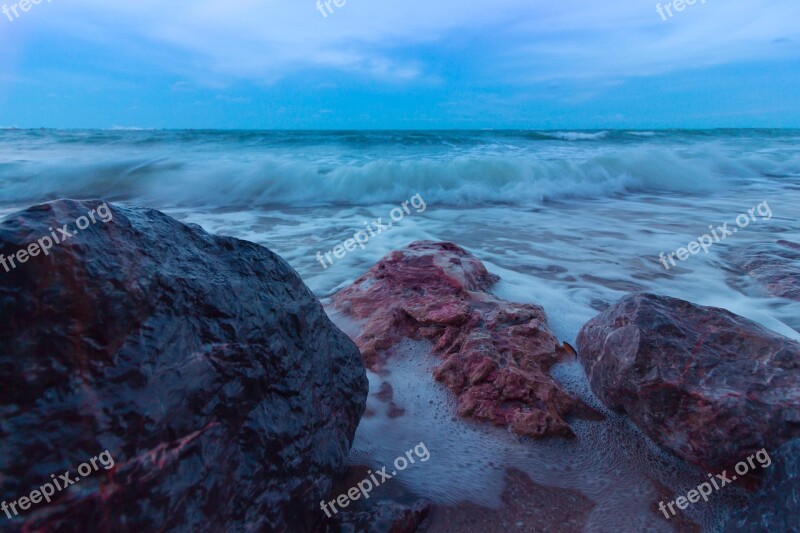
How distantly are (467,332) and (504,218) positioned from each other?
5.81 meters

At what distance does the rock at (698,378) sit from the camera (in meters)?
1.85

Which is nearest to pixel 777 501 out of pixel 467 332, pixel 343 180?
pixel 467 332

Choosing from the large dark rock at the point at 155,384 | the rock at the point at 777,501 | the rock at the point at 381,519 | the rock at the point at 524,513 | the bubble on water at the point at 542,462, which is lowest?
the rock at the point at 524,513

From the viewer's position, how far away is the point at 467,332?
9.46 feet

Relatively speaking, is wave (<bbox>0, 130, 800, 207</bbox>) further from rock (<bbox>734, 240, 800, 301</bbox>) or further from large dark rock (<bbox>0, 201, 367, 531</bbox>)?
large dark rock (<bbox>0, 201, 367, 531</bbox>)

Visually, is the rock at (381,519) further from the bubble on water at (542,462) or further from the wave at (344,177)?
the wave at (344,177)

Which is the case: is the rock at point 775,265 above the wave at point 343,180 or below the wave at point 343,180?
below

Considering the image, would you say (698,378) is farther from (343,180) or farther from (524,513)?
(343,180)

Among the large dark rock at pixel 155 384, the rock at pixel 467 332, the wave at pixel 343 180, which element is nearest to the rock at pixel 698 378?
the rock at pixel 467 332

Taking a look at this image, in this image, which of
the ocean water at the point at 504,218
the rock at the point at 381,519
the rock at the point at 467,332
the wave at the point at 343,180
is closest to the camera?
the rock at the point at 381,519

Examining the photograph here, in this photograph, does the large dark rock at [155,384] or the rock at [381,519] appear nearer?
the large dark rock at [155,384]

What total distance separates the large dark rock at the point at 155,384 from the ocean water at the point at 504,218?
2.22 feet

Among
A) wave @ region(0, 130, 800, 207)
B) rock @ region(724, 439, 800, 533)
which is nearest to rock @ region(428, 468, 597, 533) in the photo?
rock @ region(724, 439, 800, 533)

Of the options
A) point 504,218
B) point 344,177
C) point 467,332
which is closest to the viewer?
point 467,332
